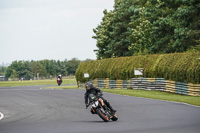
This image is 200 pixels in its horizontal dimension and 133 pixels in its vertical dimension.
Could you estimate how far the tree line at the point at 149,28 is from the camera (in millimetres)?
42719

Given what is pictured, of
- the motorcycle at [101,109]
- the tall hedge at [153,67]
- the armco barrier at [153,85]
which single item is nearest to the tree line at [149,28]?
the tall hedge at [153,67]

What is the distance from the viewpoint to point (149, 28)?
188 feet

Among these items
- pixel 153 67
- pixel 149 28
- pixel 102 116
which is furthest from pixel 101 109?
pixel 149 28

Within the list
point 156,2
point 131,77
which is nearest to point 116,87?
point 131,77

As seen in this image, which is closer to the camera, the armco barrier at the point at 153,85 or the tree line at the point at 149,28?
the armco barrier at the point at 153,85

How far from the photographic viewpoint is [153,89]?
38281 millimetres

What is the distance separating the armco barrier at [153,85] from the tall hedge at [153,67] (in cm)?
37

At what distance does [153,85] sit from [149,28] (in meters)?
19.9

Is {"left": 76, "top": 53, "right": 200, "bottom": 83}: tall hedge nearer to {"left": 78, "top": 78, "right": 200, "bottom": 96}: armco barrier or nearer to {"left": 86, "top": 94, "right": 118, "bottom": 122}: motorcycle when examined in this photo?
{"left": 78, "top": 78, "right": 200, "bottom": 96}: armco barrier

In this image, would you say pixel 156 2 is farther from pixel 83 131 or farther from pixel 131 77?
pixel 83 131

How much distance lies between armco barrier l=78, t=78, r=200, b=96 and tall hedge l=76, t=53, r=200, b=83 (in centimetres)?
37

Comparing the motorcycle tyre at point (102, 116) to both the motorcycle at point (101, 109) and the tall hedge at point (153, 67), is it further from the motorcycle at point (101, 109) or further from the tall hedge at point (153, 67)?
the tall hedge at point (153, 67)

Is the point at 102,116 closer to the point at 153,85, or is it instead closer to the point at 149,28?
the point at 153,85

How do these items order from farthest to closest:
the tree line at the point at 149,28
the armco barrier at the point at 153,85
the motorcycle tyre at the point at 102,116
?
the tree line at the point at 149,28
the armco barrier at the point at 153,85
the motorcycle tyre at the point at 102,116
